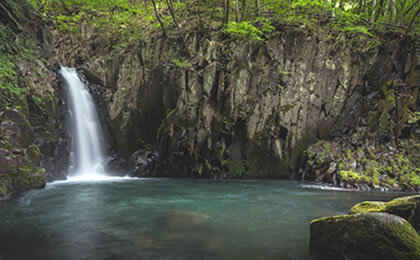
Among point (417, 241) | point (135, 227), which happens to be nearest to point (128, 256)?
point (135, 227)

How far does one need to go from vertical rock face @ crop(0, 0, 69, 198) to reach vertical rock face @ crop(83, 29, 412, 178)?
186 inches

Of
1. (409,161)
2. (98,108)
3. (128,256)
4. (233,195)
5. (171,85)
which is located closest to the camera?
(128,256)

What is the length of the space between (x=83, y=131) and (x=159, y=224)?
1252 cm

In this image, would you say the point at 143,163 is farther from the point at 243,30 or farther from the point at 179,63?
the point at 243,30

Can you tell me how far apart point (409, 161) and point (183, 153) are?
12.0 m

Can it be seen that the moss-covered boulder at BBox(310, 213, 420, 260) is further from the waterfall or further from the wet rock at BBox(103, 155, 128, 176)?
the wet rock at BBox(103, 155, 128, 176)

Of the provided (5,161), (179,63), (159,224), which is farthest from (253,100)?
(5,161)

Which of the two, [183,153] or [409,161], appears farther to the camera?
[183,153]

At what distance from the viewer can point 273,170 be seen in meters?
14.8

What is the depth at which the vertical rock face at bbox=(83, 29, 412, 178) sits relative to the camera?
49.1ft

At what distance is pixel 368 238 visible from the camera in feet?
10.9

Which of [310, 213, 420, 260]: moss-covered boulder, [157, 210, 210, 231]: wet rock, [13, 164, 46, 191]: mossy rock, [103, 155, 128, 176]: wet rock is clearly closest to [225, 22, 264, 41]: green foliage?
[103, 155, 128, 176]: wet rock

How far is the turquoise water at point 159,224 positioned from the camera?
4102 millimetres

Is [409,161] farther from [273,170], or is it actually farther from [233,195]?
[233,195]
